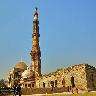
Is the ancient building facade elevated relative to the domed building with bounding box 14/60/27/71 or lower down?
lower down

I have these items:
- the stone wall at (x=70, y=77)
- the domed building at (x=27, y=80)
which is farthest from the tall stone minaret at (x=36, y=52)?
the stone wall at (x=70, y=77)

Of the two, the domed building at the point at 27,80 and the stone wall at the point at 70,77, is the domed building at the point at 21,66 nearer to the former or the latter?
the domed building at the point at 27,80

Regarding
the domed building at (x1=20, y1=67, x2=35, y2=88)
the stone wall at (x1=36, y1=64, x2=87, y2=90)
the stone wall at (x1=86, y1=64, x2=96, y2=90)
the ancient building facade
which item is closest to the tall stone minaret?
the domed building at (x1=20, y1=67, x2=35, y2=88)

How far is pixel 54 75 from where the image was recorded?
44656 millimetres

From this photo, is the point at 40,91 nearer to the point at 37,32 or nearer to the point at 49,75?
the point at 49,75

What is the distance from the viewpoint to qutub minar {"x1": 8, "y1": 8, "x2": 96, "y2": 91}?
3903 cm

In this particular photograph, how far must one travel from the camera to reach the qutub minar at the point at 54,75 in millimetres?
39031

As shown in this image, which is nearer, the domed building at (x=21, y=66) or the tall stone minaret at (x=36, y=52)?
the tall stone minaret at (x=36, y=52)

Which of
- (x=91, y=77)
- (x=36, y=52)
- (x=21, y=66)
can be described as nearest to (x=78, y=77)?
(x=91, y=77)

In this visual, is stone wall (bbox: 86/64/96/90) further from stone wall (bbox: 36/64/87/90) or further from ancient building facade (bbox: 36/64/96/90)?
stone wall (bbox: 36/64/87/90)

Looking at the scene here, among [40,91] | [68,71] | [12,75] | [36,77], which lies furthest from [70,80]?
[12,75]

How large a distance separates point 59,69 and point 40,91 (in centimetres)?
692

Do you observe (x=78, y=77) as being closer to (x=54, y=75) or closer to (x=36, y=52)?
(x=54, y=75)

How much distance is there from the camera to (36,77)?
51125mm
